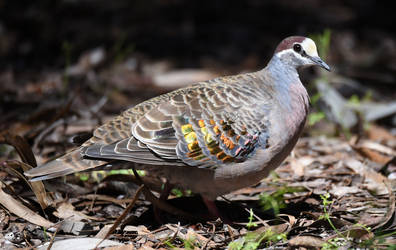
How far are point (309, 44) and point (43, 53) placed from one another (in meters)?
4.89

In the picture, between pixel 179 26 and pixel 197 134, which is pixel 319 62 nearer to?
pixel 197 134

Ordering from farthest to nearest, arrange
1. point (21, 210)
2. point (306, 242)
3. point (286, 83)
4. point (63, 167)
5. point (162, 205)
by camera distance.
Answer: point (286, 83) < point (162, 205) < point (21, 210) < point (63, 167) < point (306, 242)

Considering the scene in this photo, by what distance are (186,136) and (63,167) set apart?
0.84 m

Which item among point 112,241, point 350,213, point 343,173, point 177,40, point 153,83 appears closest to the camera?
point 112,241

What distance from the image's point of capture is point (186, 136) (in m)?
3.71

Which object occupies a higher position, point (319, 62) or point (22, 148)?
point (319, 62)

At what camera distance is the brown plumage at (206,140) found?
3.65 m

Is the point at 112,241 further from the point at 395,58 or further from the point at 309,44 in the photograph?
the point at 395,58

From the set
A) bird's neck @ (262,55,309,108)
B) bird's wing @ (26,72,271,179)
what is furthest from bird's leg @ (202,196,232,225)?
bird's neck @ (262,55,309,108)

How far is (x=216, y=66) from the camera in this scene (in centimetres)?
752

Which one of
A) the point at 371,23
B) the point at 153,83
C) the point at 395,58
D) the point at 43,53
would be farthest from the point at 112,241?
the point at 371,23

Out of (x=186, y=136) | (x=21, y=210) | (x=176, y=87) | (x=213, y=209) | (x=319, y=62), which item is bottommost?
(x=213, y=209)

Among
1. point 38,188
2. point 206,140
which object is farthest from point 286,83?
point 38,188

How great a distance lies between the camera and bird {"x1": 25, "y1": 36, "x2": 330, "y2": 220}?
3.65 meters
